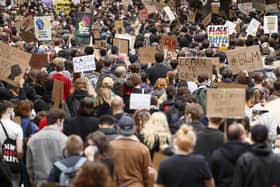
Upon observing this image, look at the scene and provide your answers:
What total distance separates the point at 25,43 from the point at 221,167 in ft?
45.7

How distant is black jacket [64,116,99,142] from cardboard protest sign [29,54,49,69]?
21.4 ft

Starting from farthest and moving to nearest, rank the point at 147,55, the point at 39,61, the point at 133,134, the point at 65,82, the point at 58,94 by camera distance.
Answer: the point at 147,55 → the point at 39,61 → the point at 65,82 → the point at 58,94 → the point at 133,134

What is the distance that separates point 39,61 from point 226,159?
904cm

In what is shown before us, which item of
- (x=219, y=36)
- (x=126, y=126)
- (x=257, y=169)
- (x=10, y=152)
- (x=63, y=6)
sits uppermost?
(x=63, y=6)

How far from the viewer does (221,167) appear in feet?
30.5

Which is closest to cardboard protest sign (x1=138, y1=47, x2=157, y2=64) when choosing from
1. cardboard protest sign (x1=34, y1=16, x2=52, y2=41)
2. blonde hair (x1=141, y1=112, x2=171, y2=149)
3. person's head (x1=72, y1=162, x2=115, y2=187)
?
cardboard protest sign (x1=34, y1=16, x2=52, y2=41)

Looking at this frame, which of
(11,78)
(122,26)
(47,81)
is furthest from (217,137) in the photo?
(122,26)

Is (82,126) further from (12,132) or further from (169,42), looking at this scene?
(169,42)

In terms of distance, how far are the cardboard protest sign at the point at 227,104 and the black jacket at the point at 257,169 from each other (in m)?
1.57

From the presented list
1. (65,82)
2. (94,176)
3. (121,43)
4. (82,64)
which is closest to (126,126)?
(94,176)

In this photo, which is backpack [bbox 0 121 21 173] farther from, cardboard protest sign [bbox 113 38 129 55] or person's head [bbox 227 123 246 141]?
cardboard protest sign [bbox 113 38 129 55]

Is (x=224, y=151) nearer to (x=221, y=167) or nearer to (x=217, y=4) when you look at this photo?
(x=221, y=167)

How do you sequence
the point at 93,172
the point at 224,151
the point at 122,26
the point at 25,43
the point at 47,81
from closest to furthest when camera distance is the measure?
the point at 93,172 < the point at 224,151 < the point at 47,81 < the point at 25,43 < the point at 122,26

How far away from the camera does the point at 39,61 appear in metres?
17.8
